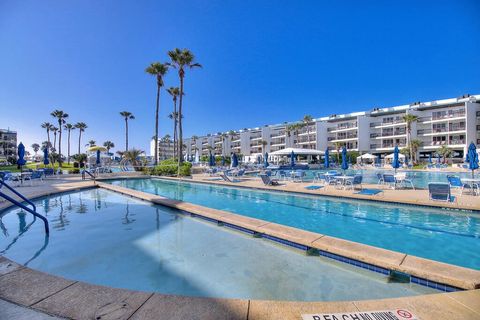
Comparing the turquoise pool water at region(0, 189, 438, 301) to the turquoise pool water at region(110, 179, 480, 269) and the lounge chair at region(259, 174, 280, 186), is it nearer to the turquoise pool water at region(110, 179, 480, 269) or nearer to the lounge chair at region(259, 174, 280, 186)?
the turquoise pool water at region(110, 179, 480, 269)

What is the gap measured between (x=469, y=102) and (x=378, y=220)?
183 feet

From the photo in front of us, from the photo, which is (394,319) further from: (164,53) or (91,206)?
(164,53)

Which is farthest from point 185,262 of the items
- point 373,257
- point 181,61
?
point 181,61

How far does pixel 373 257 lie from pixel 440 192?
22.0 ft

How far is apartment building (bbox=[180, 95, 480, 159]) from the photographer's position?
4438 cm

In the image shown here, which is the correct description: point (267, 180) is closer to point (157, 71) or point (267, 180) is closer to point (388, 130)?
point (157, 71)

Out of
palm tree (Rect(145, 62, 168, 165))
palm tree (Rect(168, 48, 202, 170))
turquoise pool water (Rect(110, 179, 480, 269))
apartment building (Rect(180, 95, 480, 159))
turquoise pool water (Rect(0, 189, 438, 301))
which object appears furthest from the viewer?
apartment building (Rect(180, 95, 480, 159))

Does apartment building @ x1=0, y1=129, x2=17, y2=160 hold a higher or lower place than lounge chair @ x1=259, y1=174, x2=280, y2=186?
higher

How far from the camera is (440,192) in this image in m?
8.02

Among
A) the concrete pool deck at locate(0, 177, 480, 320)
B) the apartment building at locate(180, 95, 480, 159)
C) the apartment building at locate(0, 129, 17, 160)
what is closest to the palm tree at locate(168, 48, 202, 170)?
the concrete pool deck at locate(0, 177, 480, 320)

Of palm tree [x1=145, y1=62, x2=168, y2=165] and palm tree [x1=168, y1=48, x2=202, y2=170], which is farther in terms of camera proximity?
palm tree [x1=145, y1=62, x2=168, y2=165]

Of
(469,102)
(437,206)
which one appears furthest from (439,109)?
(437,206)

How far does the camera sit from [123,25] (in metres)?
15.0

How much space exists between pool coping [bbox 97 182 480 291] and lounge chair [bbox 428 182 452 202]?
20.1 feet
